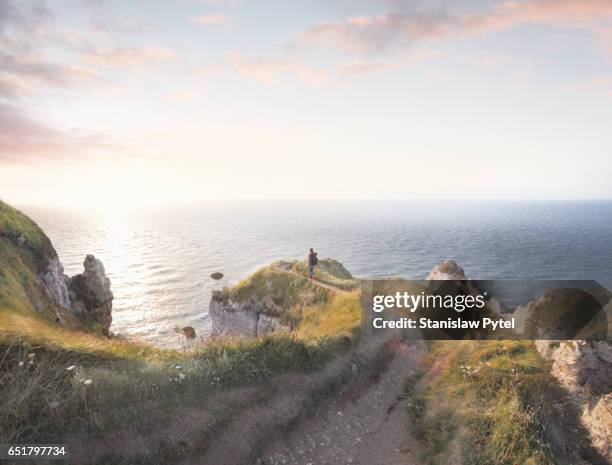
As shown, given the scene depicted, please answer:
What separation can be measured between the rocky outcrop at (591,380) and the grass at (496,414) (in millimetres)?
444

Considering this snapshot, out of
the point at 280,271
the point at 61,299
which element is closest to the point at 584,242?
the point at 280,271

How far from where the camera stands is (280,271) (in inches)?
1435

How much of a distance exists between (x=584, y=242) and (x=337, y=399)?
160730 millimetres

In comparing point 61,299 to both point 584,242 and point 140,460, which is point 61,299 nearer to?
point 140,460

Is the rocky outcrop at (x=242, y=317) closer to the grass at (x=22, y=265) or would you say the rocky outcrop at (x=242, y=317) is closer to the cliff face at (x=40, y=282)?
the cliff face at (x=40, y=282)

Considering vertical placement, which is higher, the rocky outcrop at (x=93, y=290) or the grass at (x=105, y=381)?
the grass at (x=105, y=381)

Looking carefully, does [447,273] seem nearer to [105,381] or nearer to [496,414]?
[496,414]

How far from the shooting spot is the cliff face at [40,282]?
19853 mm

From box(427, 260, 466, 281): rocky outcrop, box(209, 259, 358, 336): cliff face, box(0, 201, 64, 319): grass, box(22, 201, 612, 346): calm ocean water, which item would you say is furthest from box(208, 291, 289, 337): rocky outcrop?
box(22, 201, 612, 346): calm ocean water

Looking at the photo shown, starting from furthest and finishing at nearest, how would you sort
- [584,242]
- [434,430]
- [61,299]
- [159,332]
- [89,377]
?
[584,242] < [159,332] < [61,299] < [434,430] < [89,377]

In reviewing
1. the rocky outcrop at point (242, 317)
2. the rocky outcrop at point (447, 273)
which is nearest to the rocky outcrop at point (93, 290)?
the rocky outcrop at point (242, 317)

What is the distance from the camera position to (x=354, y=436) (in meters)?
12.9

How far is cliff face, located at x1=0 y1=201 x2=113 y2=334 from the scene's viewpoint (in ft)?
65.1

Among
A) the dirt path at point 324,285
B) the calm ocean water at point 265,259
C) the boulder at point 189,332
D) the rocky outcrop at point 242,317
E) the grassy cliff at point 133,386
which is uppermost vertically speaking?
the grassy cliff at point 133,386
